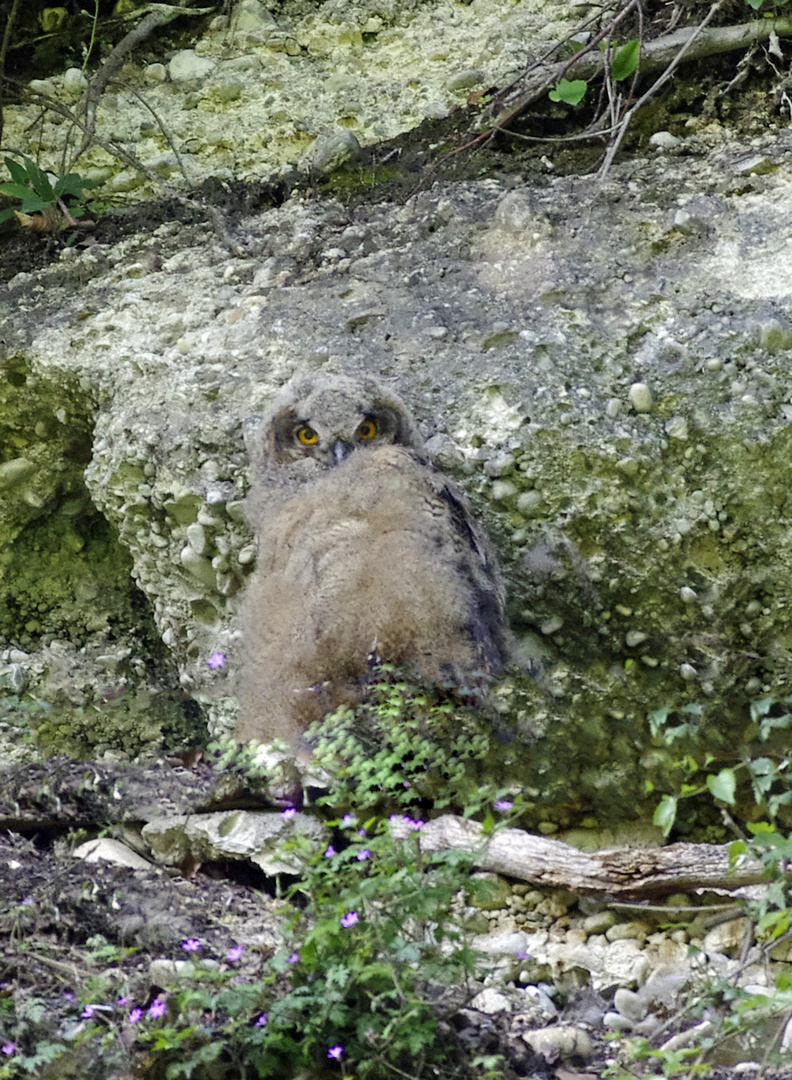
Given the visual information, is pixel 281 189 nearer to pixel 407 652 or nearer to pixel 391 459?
pixel 391 459

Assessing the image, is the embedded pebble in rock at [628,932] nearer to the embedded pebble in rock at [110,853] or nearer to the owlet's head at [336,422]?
the embedded pebble in rock at [110,853]

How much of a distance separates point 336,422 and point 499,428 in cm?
40

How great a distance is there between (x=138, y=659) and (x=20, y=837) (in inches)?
28.6

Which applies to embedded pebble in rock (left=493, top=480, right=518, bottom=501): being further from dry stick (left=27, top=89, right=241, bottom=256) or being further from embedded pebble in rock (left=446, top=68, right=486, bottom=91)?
embedded pebble in rock (left=446, top=68, right=486, bottom=91)

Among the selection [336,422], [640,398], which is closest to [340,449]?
[336,422]

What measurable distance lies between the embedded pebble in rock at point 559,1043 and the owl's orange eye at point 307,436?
1.34 meters

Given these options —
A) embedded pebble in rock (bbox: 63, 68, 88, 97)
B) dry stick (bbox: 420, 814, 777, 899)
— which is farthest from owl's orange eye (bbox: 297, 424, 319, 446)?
embedded pebble in rock (bbox: 63, 68, 88, 97)

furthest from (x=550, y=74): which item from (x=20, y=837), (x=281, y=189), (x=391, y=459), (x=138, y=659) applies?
(x=20, y=837)

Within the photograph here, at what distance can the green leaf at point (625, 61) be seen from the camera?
3.04 metres

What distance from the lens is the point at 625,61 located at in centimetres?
305

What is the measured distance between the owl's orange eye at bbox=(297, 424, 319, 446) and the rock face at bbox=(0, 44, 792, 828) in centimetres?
19

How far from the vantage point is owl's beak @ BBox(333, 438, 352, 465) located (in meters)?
2.64

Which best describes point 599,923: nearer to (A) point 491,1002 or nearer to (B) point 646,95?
(A) point 491,1002

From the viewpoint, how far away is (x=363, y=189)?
351 centimetres
